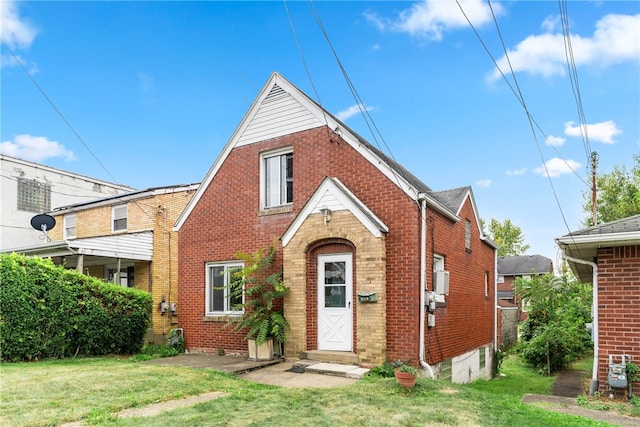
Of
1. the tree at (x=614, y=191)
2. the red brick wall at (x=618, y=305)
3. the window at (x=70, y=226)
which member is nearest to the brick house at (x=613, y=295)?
the red brick wall at (x=618, y=305)

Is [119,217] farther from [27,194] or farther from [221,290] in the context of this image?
[27,194]

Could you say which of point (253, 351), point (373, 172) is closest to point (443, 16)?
point (373, 172)

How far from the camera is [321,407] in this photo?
6.25m

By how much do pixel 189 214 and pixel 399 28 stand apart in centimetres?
784

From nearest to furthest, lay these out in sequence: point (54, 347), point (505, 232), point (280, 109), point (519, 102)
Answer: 1. point (519, 102)
2. point (54, 347)
3. point (280, 109)
4. point (505, 232)

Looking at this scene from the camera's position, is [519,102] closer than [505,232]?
Yes

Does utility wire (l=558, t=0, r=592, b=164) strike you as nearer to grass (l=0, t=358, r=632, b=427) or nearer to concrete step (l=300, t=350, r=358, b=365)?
grass (l=0, t=358, r=632, b=427)

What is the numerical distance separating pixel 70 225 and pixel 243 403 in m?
18.3

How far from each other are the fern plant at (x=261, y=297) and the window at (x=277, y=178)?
135cm

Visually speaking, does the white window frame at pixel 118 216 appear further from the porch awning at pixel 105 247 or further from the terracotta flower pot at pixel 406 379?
the terracotta flower pot at pixel 406 379

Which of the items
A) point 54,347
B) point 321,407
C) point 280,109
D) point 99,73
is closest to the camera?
point 321,407

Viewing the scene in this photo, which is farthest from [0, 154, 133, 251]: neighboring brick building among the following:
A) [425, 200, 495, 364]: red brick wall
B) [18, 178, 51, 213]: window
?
[425, 200, 495, 364]: red brick wall

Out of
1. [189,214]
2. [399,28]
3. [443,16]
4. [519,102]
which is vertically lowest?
[189,214]

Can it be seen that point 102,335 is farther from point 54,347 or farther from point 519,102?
point 519,102
